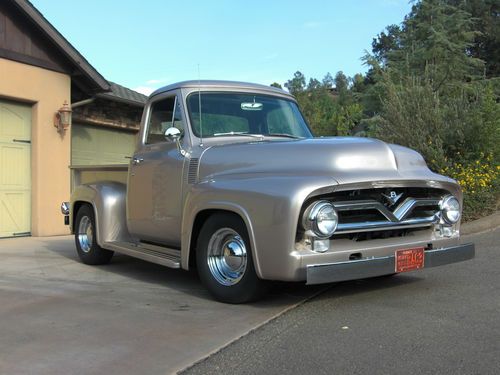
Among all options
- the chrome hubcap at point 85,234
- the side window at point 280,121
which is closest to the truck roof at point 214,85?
the side window at point 280,121

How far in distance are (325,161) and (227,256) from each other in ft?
4.17

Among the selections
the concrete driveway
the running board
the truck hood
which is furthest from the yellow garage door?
the truck hood

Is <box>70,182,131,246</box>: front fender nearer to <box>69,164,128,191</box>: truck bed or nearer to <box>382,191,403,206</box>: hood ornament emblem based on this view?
<box>69,164,128,191</box>: truck bed

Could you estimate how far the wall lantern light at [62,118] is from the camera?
1119cm

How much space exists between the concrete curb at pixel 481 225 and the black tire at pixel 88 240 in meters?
5.47

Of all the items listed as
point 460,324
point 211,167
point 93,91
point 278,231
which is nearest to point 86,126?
point 93,91

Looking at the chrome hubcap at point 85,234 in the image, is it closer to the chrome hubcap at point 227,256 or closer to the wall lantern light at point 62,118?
the chrome hubcap at point 227,256

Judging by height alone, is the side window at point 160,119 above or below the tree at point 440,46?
below

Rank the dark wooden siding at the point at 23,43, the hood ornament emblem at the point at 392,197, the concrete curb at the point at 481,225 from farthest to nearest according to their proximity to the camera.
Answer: the dark wooden siding at the point at 23,43
the concrete curb at the point at 481,225
the hood ornament emblem at the point at 392,197

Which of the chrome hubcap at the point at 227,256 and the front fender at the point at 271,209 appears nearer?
the front fender at the point at 271,209

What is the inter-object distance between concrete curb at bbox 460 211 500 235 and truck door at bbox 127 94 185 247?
16.8ft

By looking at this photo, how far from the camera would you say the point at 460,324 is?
4145 mm

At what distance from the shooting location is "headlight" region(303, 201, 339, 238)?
4.27m

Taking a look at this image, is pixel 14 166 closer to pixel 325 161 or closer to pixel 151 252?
pixel 151 252
